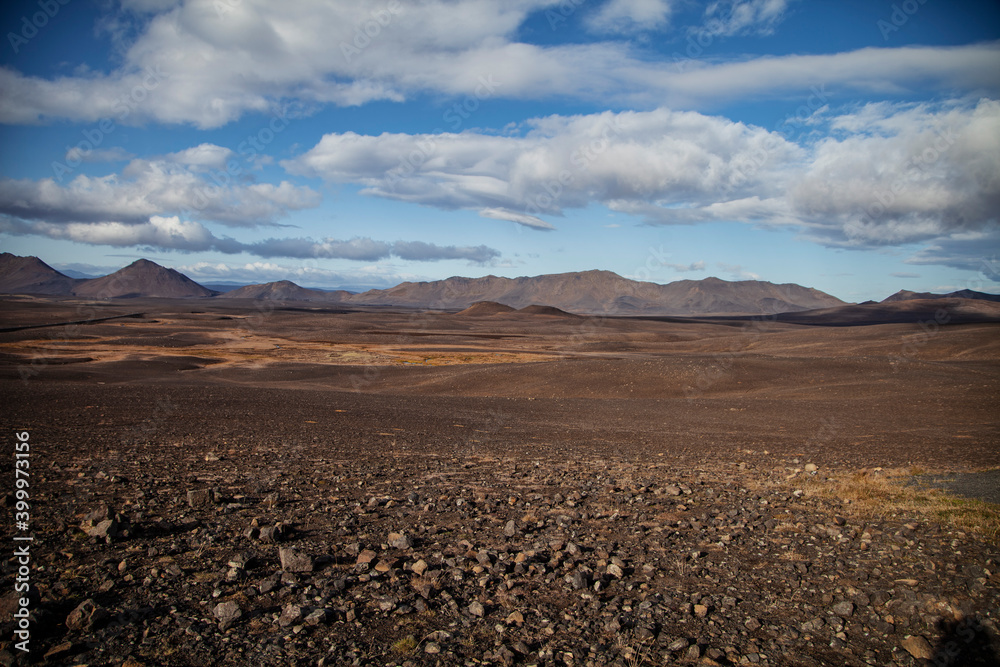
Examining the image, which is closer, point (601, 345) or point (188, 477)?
point (188, 477)

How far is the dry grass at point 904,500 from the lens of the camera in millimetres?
6543

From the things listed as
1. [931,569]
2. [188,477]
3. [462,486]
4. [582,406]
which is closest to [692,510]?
[931,569]

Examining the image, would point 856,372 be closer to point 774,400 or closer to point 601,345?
point 774,400

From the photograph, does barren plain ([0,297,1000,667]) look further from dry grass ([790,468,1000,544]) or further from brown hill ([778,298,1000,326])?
brown hill ([778,298,1000,326])

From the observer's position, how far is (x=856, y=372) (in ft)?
88.6

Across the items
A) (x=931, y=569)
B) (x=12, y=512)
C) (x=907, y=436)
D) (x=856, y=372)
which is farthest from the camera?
(x=856, y=372)

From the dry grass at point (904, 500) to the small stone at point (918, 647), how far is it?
2.70 metres

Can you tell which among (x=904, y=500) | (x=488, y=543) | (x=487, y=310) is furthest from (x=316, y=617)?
(x=487, y=310)

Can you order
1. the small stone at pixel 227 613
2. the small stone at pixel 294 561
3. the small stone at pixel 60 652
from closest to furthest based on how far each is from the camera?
the small stone at pixel 60 652
the small stone at pixel 227 613
the small stone at pixel 294 561

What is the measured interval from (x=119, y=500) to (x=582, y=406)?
55.4 feet

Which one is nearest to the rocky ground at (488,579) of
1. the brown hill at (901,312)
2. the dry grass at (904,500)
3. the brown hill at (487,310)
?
the dry grass at (904,500)

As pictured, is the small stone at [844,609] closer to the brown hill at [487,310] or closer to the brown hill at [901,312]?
the brown hill at [901,312]

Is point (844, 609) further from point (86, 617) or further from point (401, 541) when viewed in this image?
point (86, 617)

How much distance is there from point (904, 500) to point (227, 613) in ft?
27.8
